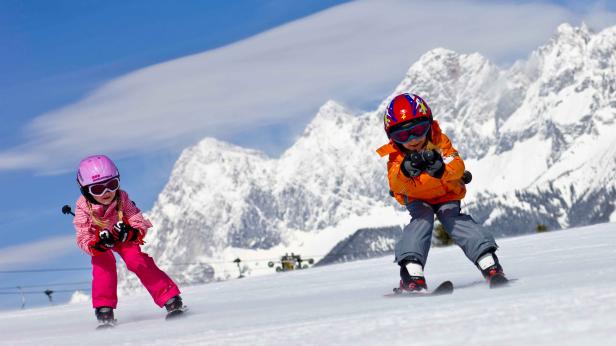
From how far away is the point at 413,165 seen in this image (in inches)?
310

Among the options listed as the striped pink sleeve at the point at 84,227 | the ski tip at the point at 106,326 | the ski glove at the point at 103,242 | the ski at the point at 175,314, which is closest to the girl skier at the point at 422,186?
the ski at the point at 175,314

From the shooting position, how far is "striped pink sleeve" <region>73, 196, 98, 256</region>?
30.8ft

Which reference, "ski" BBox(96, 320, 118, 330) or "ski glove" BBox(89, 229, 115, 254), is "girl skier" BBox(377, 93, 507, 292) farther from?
"ski glove" BBox(89, 229, 115, 254)

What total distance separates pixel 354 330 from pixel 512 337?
3.26 ft

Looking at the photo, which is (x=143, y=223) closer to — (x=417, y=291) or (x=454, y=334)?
(x=417, y=291)

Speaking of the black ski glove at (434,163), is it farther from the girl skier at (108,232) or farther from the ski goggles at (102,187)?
the ski goggles at (102,187)

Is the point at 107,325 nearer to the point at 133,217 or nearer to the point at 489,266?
the point at 133,217

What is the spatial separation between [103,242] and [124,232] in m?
0.24

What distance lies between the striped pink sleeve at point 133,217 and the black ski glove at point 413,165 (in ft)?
9.88

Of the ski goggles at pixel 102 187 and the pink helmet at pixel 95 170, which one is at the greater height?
the pink helmet at pixel 95 170

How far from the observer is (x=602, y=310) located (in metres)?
3.49

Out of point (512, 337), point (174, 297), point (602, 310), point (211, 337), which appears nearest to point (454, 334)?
point (512, 337)

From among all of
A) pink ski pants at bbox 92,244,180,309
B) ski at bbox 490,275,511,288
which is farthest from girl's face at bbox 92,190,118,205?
ski at bbox 490,275,511,288

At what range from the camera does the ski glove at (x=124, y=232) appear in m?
9.20
